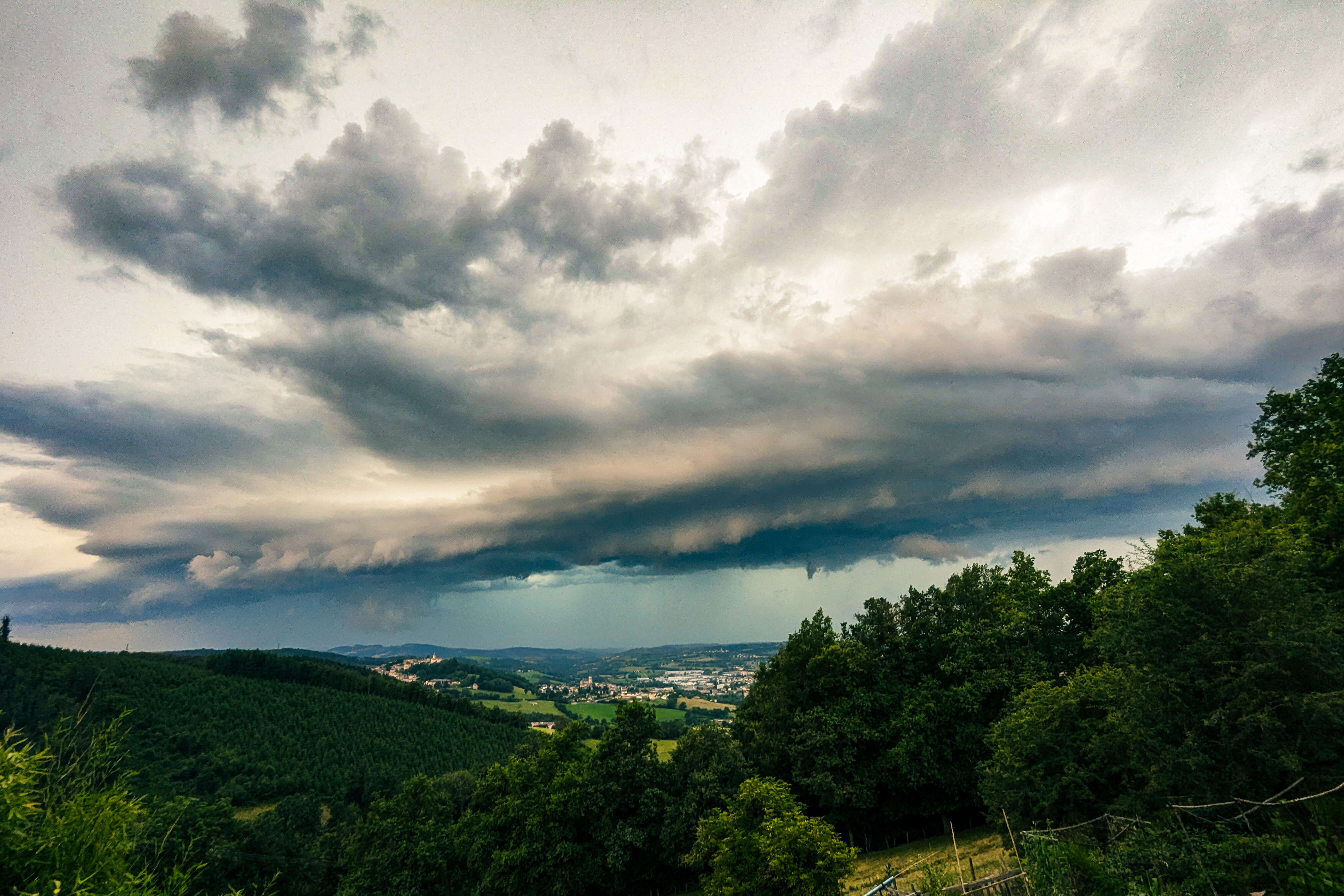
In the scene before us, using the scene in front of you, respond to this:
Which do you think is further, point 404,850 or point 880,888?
point 404,850

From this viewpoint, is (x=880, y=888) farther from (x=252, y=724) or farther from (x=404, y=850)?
(x=252, y=724)

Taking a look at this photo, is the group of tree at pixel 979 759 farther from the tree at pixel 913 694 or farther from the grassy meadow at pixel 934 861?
the grassy meadow at pixel 934 861

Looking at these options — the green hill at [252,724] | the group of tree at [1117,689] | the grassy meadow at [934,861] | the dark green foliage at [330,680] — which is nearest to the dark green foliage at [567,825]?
the group of tree at [1117,689]

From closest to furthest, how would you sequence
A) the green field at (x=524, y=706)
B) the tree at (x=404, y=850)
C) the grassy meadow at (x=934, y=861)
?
the grassy meadow at (x=934, y=861), the tree at (x=404, y=850), the green field at (x=524, y=706)

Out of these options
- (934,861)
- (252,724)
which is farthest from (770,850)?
(252,724)

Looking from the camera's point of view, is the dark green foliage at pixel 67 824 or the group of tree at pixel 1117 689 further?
the group of tree at pixel 1117 689

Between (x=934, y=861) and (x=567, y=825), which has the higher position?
(x=934, y=861)

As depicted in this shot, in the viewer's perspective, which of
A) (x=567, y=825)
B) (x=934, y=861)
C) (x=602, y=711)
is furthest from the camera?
(x=602, y=711)
